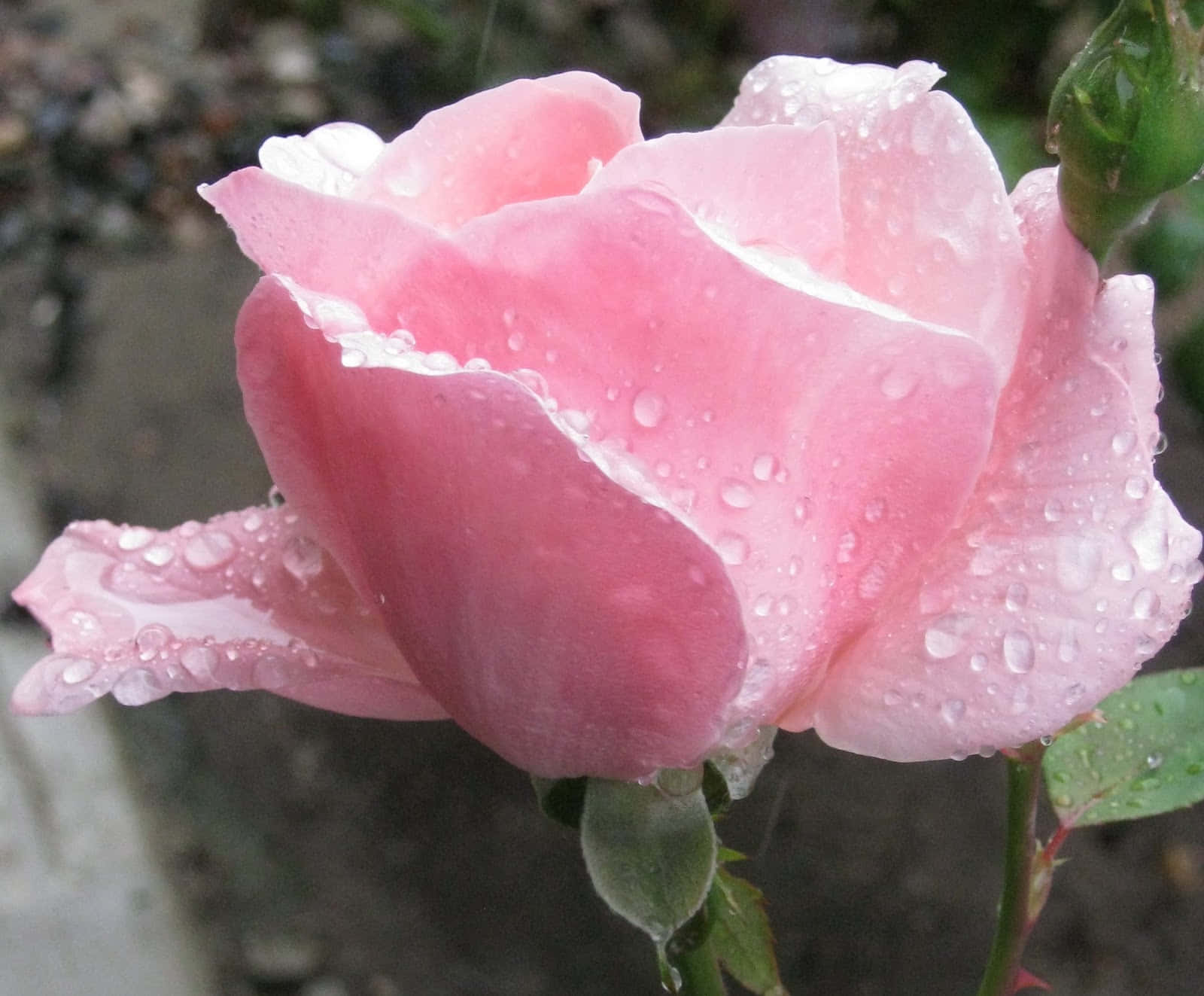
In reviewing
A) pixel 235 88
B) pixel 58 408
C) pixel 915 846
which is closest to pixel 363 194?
pixel 915 846

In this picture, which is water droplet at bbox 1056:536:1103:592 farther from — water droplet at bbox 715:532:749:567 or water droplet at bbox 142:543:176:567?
water droplet at bbox 142:543:176:567

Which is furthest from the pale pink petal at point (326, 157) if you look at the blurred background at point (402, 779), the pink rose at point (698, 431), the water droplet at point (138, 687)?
the blurred background at point (402, 779)

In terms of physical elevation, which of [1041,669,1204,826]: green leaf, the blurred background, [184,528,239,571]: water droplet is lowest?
the blurred background

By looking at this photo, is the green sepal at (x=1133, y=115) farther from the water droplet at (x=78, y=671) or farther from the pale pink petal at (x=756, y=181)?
the water droplet at (x=78, y=671)

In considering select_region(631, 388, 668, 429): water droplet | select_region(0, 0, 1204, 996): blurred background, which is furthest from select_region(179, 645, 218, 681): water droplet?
select_region(0, 0, 1204, 996): blurred background

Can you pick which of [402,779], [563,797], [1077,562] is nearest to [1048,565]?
[1077,562]

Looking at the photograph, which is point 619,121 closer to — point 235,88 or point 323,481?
point 323,481
